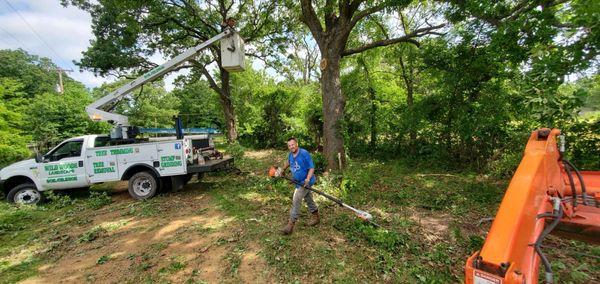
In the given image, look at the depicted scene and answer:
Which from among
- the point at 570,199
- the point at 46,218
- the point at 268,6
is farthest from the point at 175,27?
the point at 570,199

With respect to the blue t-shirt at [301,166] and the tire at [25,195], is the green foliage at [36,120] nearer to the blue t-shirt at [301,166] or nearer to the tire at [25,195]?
the tire at [25,195]

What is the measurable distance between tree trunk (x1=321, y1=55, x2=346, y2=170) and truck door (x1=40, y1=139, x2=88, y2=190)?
7034mm

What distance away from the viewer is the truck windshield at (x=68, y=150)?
304 inches

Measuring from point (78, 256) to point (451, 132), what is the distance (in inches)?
406

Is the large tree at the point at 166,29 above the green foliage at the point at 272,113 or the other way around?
above

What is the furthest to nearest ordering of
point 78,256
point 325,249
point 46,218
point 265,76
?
point 265,76 < point 46,218 < point 78,256 < point 325,249

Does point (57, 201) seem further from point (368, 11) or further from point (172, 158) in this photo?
point (368, 11)

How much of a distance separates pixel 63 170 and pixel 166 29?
959cm

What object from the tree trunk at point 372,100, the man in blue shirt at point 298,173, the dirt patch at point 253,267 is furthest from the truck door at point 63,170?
the tree trunk at point 372,100

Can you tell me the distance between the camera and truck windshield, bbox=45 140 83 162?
7.72m

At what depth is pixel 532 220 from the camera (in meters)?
1.64

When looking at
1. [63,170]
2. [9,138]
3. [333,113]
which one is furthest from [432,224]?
[9,138]

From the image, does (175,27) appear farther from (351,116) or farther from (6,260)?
(6,260)

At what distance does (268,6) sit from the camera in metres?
14.7
